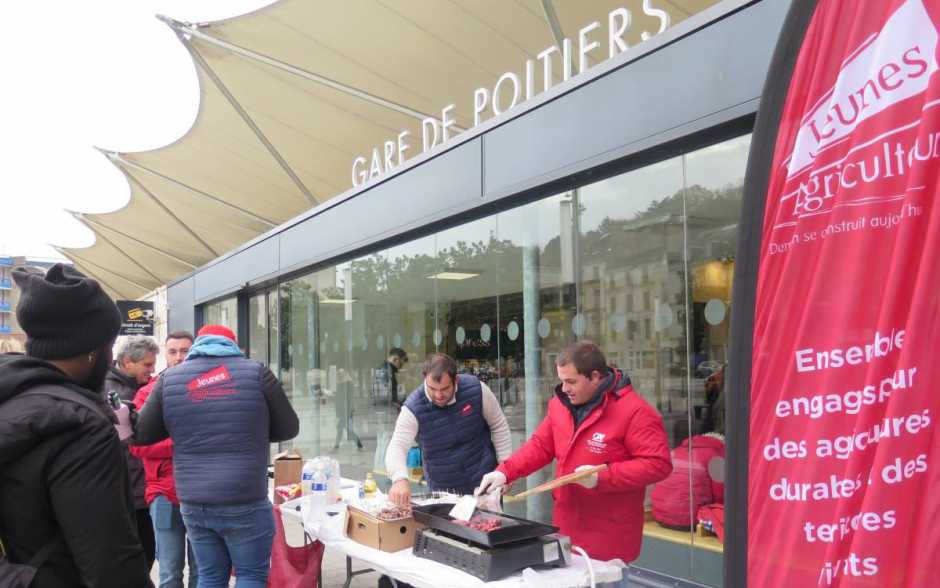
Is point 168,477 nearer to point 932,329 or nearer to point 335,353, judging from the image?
point 932,329

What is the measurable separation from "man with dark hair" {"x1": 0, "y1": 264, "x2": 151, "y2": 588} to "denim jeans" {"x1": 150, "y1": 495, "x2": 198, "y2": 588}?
9.55 ft

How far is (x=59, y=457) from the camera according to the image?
1.60 meters

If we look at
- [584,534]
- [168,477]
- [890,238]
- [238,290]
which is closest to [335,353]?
[238,290]

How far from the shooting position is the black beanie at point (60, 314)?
1.78 m

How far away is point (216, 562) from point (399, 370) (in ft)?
13.5

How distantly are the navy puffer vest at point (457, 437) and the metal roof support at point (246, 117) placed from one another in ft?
33.2

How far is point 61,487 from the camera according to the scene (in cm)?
159

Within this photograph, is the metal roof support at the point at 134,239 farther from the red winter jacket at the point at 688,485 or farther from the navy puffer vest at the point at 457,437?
the red winter jacket at the point at 688,485

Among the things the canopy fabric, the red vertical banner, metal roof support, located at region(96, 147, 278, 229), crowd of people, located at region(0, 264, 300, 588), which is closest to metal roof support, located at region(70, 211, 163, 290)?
the canopy fabric

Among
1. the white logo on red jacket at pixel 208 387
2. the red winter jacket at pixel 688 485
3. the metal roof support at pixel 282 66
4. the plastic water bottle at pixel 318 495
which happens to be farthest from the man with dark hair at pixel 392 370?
the metal roof support at pixel 282 66

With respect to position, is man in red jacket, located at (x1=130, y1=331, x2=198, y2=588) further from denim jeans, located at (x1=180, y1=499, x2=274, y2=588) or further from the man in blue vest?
the man in blue vest

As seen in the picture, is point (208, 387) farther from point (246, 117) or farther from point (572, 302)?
point (246, 117)

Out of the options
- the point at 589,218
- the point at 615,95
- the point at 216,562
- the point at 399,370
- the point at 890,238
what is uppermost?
the point at 615,95

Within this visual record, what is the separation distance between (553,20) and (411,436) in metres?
6.61
